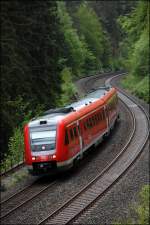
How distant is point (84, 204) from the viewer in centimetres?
1792

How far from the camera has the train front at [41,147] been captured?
21484 millimetres

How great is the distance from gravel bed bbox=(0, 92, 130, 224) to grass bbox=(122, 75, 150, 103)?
1648 centimetres

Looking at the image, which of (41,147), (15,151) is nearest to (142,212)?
(41,147)

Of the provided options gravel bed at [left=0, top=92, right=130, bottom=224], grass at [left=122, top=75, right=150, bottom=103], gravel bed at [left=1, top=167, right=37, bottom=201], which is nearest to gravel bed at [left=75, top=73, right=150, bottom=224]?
gravel bed at [left=0, top=92, right=130, bottom=224]

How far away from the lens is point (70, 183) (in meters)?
21.1

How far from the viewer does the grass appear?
47312mm

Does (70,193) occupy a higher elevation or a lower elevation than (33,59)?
lower

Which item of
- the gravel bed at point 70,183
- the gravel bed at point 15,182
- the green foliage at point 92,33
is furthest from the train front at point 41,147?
the green foliage at point 92,33

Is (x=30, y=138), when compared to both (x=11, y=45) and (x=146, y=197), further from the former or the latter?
(x=11, y=45)

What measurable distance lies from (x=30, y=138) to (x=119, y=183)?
447 centimetres

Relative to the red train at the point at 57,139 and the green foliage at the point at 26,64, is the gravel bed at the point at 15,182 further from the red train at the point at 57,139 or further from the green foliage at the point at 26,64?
the green foliage at the point at 26,64

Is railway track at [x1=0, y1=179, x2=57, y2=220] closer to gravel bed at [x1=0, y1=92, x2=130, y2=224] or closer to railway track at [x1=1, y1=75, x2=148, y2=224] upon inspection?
railway track at [x1=1, y1=75, x2=148, y2=224]

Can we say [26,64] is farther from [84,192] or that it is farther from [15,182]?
[84,192]

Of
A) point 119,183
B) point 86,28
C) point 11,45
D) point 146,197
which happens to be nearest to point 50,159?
point 119,183
